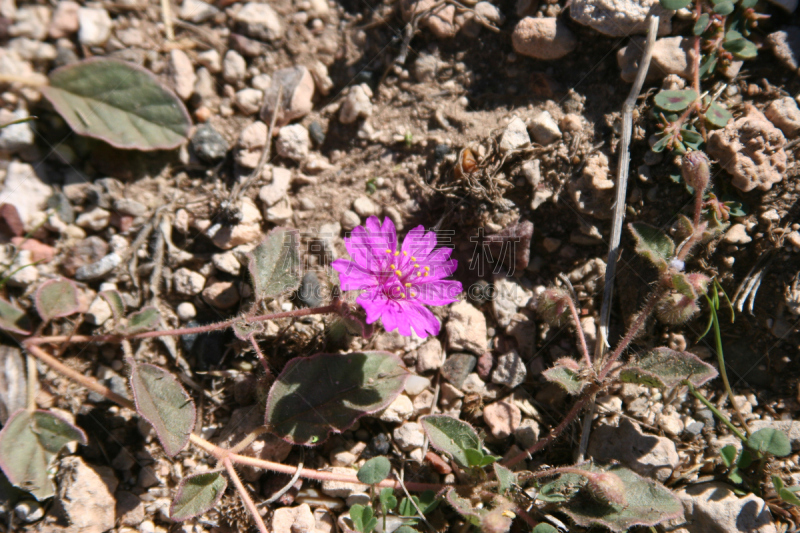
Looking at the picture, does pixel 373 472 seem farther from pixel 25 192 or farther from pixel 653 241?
pixel 25 192

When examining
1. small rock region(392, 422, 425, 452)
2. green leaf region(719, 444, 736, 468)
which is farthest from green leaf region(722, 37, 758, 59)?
small rock region(392, 422, 425, 452)

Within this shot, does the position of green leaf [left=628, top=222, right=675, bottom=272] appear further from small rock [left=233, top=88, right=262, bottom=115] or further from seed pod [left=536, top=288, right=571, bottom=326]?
small rock [left=233, top=88, right=262, bottom=115]

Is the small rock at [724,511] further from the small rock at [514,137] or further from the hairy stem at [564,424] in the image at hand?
the small rock at [514,137]

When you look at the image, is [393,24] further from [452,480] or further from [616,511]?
[616,511]

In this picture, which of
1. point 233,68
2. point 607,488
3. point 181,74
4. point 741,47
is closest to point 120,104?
point 181,74

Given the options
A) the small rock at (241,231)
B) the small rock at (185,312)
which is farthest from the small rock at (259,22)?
the small rock at (185,312)

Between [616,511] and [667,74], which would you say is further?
[667,74]

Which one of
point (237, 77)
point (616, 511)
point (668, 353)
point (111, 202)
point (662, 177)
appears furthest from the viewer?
point (237, 77)

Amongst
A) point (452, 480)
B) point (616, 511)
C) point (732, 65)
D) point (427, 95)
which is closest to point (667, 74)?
point (732, 65)
